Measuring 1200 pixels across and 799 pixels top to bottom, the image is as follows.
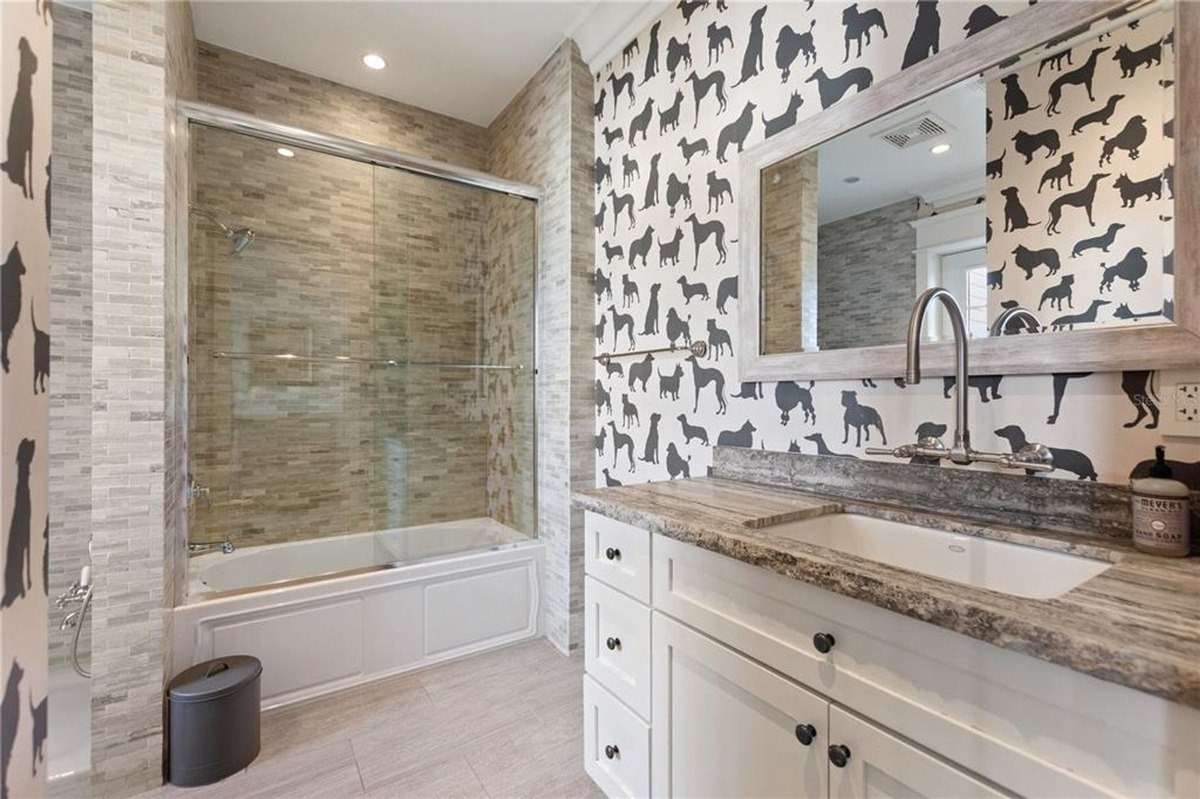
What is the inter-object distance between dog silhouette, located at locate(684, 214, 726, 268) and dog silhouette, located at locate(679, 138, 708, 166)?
0.24 meters

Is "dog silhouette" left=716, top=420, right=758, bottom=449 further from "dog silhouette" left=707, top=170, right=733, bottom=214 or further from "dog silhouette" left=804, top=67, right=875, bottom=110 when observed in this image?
"dog silhouette" left=804, top=67, right=875, bottom=110

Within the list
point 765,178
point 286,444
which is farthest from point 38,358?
point 286,444

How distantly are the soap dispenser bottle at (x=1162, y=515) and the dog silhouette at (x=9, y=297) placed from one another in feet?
4.98

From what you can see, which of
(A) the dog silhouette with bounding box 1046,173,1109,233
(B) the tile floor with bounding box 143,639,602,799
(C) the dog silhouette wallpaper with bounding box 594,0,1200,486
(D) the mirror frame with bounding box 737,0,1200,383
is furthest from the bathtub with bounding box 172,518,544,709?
(A) the dog silhouette with bounding box 1046,173,1109,233

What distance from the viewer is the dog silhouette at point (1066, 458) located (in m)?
1.08

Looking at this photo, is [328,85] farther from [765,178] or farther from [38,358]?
[38,358]

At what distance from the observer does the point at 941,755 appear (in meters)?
0.76

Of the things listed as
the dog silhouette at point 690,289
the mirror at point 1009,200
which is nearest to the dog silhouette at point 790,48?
the mirror at point 1009,200

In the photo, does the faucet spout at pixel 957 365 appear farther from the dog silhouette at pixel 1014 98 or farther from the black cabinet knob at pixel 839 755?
the black cabinet knob at pixel 839 755

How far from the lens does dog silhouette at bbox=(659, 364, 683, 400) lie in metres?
2.13

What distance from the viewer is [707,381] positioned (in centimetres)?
199

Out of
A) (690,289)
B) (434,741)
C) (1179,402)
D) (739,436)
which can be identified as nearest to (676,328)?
(690,289)

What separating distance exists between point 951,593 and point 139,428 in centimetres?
226

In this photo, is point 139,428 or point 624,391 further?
point 624,391
